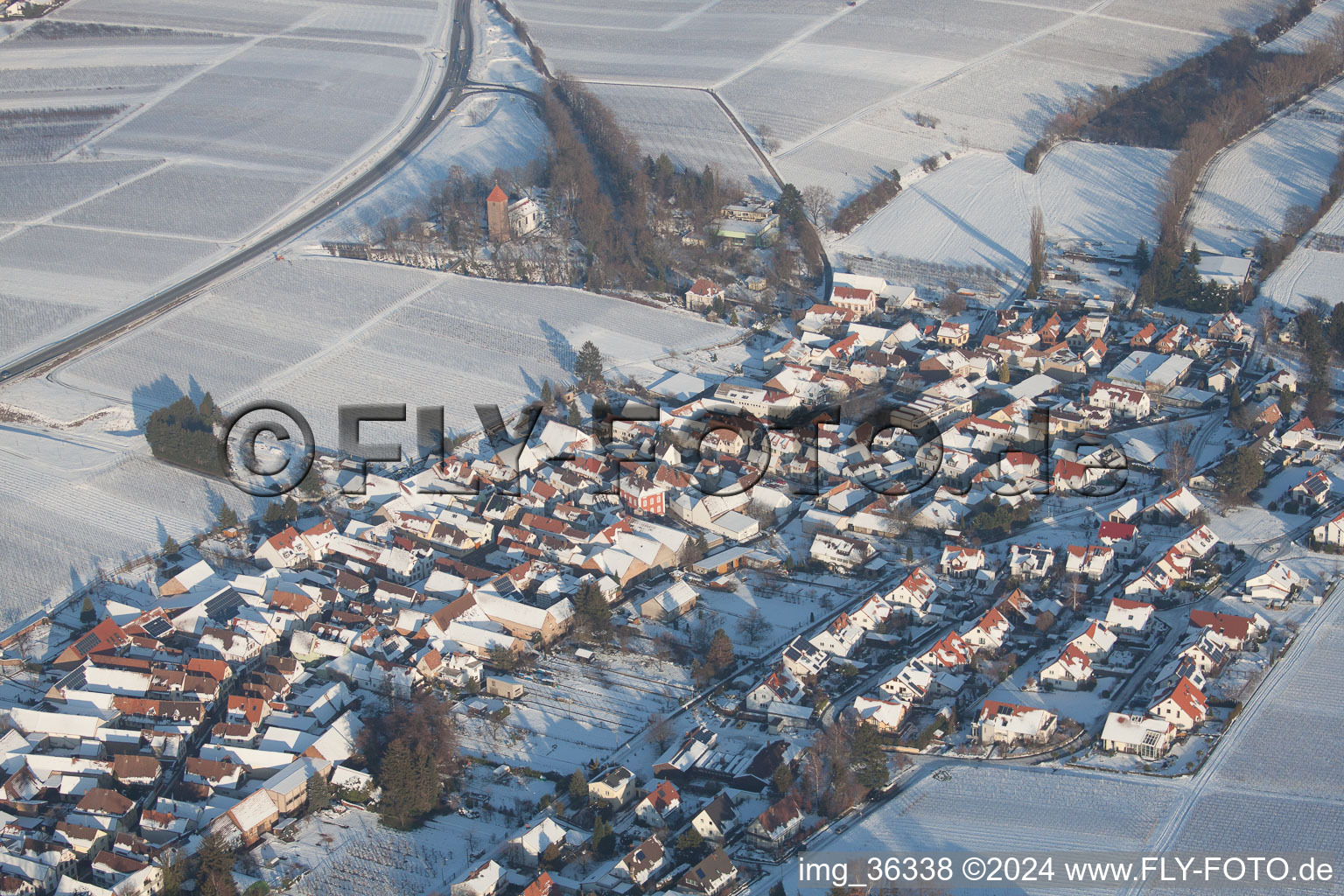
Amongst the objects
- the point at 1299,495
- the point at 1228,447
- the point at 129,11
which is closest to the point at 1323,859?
the point at 1299,495

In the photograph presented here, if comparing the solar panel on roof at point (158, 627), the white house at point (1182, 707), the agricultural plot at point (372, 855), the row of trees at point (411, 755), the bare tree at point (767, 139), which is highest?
the bare tree at point (767, 139)

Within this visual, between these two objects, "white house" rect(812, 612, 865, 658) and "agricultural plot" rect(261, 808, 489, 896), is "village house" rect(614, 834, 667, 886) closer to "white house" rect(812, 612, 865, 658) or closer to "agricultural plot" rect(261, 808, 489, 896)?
"agricultural plot" rect(261, 808, 489, 896)

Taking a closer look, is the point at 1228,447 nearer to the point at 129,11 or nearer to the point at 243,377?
the point at 243,377

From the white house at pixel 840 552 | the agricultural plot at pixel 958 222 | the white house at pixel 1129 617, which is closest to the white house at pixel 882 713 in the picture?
the white house at pixel 1129 617

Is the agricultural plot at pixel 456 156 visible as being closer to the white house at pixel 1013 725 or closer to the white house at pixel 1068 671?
the white house at pixel 1068 671

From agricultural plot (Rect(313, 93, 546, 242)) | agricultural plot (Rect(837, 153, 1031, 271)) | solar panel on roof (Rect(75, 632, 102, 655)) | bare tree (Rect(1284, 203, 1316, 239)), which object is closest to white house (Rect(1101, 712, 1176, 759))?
solar panel on roof (Rect(75, 632, 102, 655))

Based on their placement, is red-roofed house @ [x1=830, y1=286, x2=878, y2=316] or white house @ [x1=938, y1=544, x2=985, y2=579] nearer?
white house @ [x1=938, y1=544, x2=985, y2=579]
